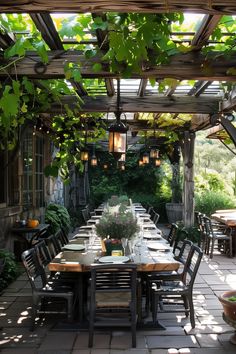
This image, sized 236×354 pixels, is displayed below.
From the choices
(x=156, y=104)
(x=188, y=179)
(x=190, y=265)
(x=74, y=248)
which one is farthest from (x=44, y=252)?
(x=188, y=179)

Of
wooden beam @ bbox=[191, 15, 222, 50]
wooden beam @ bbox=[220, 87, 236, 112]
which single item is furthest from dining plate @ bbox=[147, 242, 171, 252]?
wooden beam @ bbox=[220, 87, 236, 112]

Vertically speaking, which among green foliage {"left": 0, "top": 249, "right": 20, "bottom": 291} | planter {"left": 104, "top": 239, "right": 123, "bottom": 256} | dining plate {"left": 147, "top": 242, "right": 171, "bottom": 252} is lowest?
green foliage {"left": 0, "top": 249, "right": 20, "bottom": 291}

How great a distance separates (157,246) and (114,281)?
1.21 meters

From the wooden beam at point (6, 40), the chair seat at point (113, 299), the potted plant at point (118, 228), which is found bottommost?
the chair seat at point (113, 299)

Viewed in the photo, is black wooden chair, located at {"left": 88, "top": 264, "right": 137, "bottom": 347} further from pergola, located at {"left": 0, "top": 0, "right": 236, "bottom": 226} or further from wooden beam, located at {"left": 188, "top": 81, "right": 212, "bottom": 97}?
wooden beam, located at {"left": 188, "top": 81, "right": 212, "bottom": 97}

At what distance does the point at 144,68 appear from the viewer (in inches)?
149

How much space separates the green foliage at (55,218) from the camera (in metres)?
8.95

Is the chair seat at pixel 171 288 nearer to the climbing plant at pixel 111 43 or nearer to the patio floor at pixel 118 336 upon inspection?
the patio floor at pixel 118 336

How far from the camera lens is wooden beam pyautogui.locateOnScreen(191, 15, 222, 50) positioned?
3095mm

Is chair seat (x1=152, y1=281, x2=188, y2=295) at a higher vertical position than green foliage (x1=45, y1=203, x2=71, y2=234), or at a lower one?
lower

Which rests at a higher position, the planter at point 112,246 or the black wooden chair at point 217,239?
the planter at point 112,246

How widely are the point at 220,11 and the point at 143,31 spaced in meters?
0.80

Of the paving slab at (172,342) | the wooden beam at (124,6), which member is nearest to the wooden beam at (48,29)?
the wooden beam at (124,6)

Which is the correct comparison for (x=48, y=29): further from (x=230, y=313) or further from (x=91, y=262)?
(x=230, y=313)
